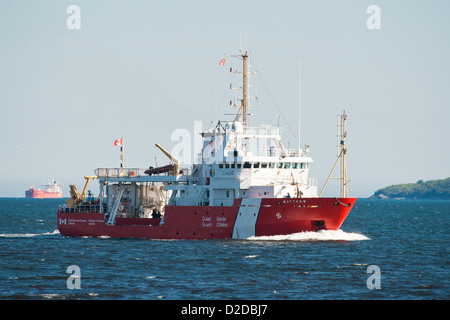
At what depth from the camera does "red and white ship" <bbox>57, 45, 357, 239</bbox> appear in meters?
47.6

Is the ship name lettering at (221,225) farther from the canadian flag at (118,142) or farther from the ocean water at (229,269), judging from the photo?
the canadian flag at (118,142)

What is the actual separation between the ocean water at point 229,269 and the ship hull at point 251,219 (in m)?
0.81

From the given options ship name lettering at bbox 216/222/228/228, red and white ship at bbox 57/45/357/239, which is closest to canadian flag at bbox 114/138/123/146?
red and white ship at bbox 57/45/357/239

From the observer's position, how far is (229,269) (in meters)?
39.3

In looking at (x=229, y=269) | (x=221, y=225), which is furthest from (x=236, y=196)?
(x=229, y=269)

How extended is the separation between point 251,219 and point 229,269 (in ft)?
29.9

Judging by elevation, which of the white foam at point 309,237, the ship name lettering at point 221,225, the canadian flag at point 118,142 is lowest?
the white foam at point 309,237

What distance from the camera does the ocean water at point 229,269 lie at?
108 ft

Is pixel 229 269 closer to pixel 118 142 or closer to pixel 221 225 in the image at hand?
pixel 221 225

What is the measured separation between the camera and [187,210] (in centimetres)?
5094

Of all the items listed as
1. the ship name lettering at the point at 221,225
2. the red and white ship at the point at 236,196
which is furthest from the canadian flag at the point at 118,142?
the ship name lettering at the point at 221,225

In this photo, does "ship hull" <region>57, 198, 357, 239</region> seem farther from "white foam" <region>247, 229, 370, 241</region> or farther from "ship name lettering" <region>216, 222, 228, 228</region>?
"white foam" <region>247, 229, 370, 241</region>
